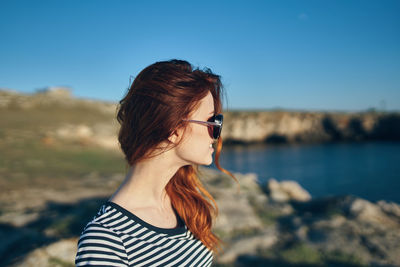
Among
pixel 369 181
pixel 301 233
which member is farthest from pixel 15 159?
pixel 369 181

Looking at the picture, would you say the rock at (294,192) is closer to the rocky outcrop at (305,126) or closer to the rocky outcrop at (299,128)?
the rocky outcrop at (305,126)

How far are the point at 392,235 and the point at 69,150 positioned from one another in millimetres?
15549

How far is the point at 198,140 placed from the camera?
1.71 meters

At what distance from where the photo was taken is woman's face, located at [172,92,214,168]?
1662 mm

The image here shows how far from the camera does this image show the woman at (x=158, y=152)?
1427 mm

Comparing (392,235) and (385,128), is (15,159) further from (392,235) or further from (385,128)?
(385,128)

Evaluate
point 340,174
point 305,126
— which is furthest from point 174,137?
point 305,126

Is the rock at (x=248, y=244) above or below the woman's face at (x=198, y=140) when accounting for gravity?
below

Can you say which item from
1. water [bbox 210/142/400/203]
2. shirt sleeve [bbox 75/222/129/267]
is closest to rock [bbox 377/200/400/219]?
shirt sleeve [bbox 75/222/129/267]

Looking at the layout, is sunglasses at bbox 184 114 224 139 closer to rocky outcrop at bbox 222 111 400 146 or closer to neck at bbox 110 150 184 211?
neck at bbox 110 150 184 211

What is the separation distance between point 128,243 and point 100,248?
0.17m

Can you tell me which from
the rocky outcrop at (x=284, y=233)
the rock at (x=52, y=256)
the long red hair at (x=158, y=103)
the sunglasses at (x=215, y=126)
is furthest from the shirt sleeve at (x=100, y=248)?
the rock at (x=52, y=256)

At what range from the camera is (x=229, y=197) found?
7.78 metres

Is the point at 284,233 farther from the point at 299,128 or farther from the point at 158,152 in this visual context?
the point at 299,128
